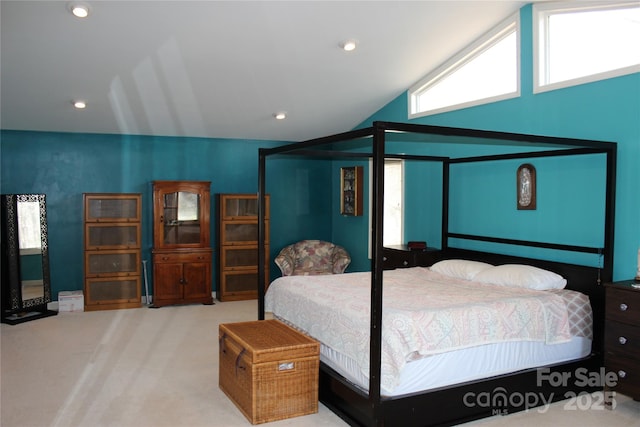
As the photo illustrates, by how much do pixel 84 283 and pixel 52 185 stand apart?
123cm

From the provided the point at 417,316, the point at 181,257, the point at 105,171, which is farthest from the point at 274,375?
the point at 105,171

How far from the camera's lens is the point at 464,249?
17.0 feet

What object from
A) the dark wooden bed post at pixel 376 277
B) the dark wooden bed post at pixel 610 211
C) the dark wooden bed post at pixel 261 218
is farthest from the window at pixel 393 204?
the dark wooden bed post at pixel 376 277

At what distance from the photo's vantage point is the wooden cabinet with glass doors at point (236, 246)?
682cm

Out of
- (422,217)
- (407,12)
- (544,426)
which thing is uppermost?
(407,12)

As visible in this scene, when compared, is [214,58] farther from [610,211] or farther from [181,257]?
[610,211]

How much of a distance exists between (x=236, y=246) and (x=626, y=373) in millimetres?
4632

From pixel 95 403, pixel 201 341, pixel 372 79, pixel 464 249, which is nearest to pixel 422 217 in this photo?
pixel 464 249

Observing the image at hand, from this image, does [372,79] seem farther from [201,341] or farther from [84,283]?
[84,283]

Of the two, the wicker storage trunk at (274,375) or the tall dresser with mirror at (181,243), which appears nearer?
the wicker storage trunk at (274,375)

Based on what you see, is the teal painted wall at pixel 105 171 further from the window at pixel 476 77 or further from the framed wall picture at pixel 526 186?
the framed wall picture at pixel 526 186

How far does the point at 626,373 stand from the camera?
10.9 feet

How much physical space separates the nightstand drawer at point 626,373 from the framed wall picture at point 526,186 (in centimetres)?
142

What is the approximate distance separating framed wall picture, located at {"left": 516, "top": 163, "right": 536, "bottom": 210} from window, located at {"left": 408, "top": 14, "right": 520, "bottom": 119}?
0.65 metres
